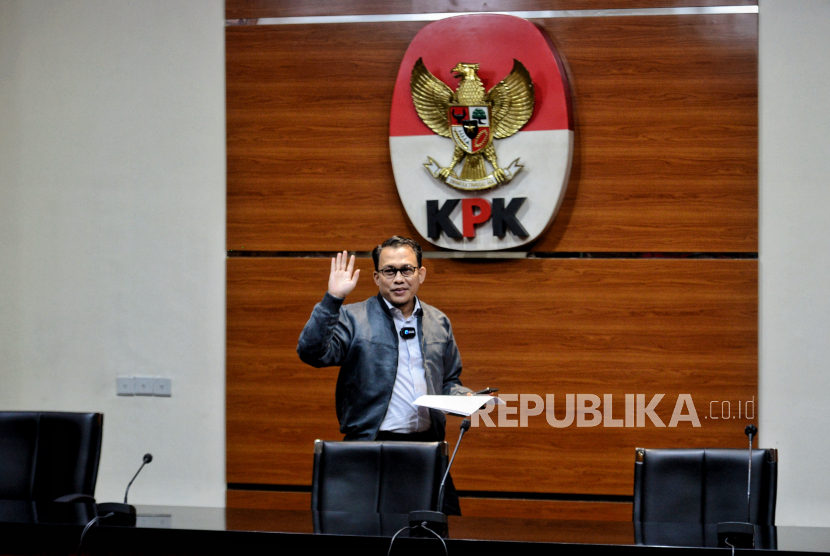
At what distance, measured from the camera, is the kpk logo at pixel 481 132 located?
12.5ft

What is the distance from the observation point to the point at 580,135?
12.7 ft

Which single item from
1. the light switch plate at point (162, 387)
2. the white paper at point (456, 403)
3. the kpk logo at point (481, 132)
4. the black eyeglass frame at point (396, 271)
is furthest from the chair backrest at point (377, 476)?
the light switch plate at point (162, 387)

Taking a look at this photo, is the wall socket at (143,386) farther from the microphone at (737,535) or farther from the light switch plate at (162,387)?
the microphone at (737,535)

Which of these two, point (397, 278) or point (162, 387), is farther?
point (162, 387)

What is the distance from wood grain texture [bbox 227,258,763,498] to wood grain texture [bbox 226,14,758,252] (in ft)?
0.53

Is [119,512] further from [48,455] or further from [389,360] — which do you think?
[389,360]

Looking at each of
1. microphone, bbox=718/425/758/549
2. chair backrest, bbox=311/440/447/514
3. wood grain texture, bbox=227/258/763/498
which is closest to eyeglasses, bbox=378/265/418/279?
chair backrest, bbox=311/440/447/514

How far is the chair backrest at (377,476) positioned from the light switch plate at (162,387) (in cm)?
184

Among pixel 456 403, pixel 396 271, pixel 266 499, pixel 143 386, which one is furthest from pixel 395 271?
pixel 143 386

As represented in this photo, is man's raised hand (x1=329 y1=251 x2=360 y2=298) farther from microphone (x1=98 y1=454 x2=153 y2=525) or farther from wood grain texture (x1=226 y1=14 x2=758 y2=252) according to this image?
wood grain texture (x1=226 y1=14 x2=758 y2=252)

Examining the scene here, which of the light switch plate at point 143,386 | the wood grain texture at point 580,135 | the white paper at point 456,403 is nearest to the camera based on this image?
the white paper at point 456,403

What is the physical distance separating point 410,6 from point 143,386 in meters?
2.32

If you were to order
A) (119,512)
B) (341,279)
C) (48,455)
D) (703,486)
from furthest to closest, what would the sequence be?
(48,455) < (341,279) < (703,486) < (119,512)

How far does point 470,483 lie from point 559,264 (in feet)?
3.71
